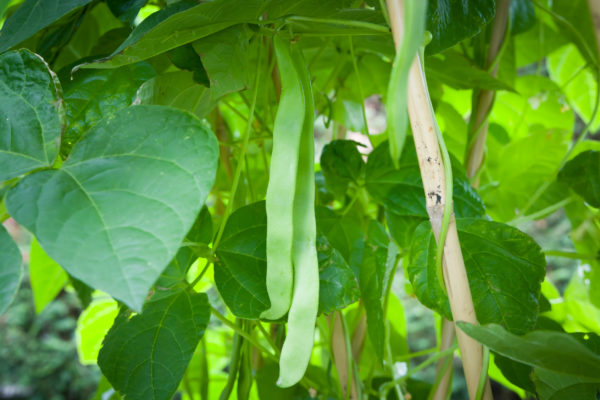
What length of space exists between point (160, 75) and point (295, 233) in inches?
5.8

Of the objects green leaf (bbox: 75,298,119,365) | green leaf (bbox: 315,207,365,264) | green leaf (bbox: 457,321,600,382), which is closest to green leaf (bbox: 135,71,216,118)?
green leaf (bbox: 315,207,365,264)

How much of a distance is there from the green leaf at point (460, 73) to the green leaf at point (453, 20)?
3.4 inches

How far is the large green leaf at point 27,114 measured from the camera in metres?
0.24

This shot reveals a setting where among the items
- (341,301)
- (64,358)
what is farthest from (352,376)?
(64,358)

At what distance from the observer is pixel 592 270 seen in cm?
50

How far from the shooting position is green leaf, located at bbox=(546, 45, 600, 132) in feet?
A: 2.05

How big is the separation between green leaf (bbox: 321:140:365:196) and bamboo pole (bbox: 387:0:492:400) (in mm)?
155

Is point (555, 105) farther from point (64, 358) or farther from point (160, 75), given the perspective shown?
point (64, 358)

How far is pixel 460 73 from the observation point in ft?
1.31

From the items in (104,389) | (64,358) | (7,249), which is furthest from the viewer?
(64,358)

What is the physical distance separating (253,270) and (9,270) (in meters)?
0.13

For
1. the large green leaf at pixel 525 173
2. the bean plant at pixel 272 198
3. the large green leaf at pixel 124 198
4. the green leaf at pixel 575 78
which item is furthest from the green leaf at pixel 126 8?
the green leaf at pixel 575 78

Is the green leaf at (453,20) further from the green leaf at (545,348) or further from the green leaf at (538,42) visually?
the green leaf at (538,42)

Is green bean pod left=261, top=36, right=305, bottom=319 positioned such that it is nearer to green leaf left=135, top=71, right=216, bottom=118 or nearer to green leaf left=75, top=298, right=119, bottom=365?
green leaf left=135, top=71, right=216, bottom=118
